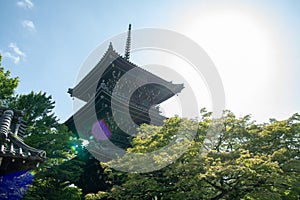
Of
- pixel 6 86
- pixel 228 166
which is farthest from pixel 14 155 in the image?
pixel 6 86

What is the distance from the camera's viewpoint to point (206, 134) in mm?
9656

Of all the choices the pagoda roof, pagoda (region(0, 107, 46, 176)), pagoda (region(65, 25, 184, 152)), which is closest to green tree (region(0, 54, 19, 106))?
pagoda (region(65, 25, 184, 152))

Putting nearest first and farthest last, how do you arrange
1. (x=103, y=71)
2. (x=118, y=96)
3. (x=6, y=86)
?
(x=6, y=86)
(x=118, y=96)
(x=103, y=71)

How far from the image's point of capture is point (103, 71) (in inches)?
754

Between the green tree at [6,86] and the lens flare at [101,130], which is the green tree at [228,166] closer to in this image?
the lens flare at [101,130]

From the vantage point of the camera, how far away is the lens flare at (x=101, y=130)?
51.6 ft

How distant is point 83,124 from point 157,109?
6022 millimetres

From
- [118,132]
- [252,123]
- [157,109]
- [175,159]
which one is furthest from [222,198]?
[157,109]

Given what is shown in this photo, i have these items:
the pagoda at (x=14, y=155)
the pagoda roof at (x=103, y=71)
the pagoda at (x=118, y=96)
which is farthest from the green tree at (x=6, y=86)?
the pagoda at (x=14, y=155)

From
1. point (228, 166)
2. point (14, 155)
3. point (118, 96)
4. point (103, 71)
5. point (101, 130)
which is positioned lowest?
point (14, 155)

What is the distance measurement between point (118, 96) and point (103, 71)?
3243 mm

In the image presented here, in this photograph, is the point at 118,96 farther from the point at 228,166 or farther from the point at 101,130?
the point at 228,166

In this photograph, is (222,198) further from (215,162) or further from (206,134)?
(206,134)

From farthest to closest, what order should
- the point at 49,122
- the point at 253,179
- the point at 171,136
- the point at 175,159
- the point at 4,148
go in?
1. the point at 49,122
2. the point at 171,136
3. the point at 175,159
4. the point at 253,179
5. the point at 4,148
